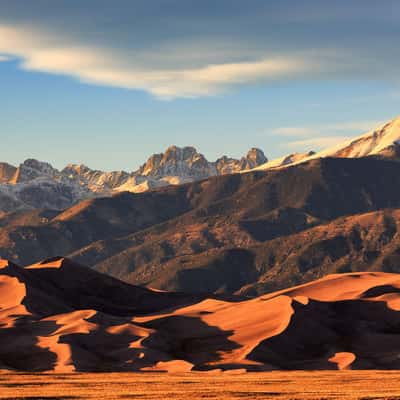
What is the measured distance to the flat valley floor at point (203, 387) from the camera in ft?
267

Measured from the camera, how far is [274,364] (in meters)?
160

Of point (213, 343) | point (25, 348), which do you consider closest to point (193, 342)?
point (213, 343)

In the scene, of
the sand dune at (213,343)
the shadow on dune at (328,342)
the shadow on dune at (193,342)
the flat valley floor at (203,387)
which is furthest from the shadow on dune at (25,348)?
the flat valley floor at (203,387)

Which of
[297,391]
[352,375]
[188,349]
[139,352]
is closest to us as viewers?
[297,391]

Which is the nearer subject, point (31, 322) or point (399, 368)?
point (399, 368)

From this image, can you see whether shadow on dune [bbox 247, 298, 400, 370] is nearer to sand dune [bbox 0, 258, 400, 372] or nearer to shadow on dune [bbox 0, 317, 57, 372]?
sand dune [bbox 0, 258, 400, 372]

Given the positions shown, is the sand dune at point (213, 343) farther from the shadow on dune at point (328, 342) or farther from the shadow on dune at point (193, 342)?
the shadow on dune at point (193, 342)

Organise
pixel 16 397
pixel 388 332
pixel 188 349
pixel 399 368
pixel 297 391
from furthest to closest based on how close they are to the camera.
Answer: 1. pixel 388 332
2. pixel 188 349
3. pixel 399 368
4. pixel 297 391
5. pixel 16 397

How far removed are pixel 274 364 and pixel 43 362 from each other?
3589 centimetres

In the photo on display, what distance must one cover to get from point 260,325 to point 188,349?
1729 cm

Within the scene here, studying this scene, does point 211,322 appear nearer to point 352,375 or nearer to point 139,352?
point 139,352

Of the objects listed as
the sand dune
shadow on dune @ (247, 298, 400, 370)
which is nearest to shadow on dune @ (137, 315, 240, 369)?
the sand dune

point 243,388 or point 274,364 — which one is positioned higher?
point 243,388

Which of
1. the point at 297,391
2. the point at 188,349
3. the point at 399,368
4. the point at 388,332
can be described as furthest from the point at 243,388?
the point at 388,332
